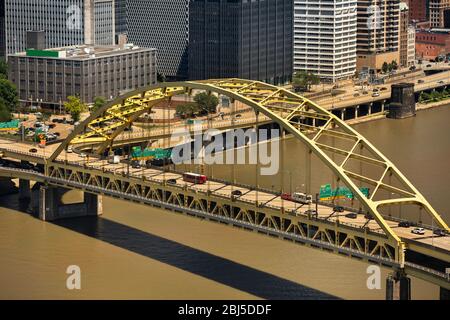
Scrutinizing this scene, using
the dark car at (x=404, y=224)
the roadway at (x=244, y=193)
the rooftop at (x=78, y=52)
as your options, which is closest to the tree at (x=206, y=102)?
the rooftop at (x=78, y=52)

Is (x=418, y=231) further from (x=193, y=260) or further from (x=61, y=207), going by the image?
(x=61, y=207)

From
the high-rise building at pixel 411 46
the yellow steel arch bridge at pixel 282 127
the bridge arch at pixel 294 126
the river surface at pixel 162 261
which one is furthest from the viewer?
the high-rise building at pixel 411 46

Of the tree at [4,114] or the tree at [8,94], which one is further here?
the tree at [8,94]

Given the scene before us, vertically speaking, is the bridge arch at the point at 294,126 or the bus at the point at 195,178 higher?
the bridge arch at the point at 294,126

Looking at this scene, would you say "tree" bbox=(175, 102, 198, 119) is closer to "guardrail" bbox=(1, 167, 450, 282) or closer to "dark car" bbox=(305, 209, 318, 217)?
"guardrail" bbox=(1, 167, 450, 282)

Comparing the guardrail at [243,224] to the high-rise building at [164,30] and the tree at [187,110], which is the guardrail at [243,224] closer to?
the tree at [187,110]

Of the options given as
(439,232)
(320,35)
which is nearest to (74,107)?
(320,35)
